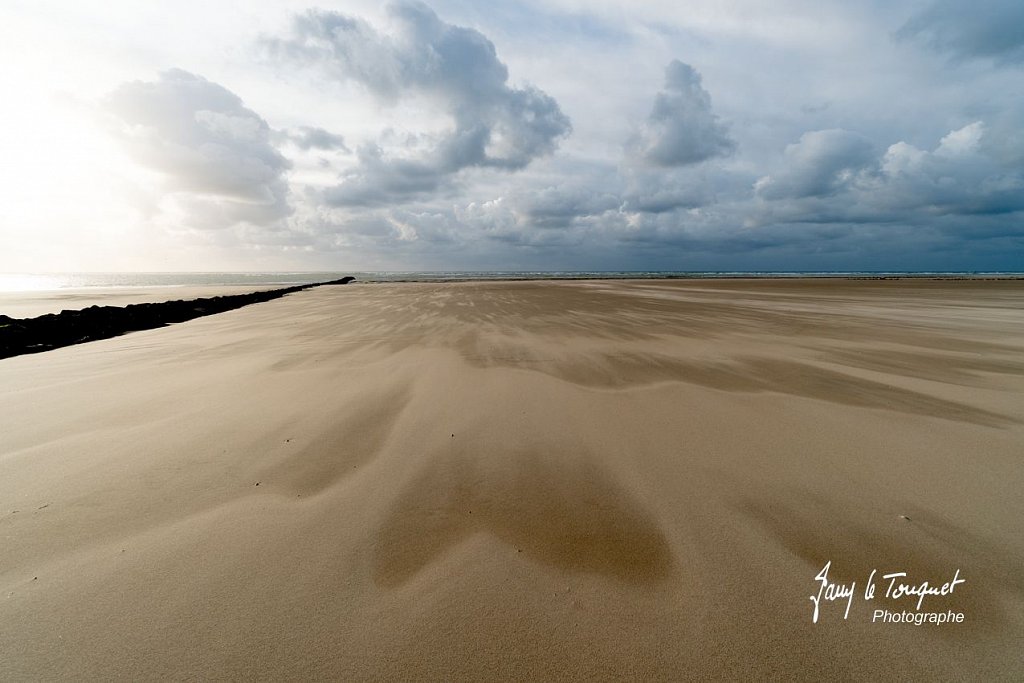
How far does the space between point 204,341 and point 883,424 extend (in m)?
14.0

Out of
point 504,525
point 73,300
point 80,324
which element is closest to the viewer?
point 504,525

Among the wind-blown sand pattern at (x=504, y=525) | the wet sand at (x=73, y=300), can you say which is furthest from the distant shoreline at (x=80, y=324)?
the wet sand at (x=73, y=300)

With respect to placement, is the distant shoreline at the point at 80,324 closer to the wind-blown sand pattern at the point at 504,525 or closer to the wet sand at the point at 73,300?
the wind-blown sand pattern at the point at 504,525

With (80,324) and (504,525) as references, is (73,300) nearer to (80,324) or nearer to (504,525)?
(80,324)

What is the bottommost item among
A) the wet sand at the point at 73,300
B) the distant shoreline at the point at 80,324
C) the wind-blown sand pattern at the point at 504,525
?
the wind-blown sand pattern at the point at 504,525

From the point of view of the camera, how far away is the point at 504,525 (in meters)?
2.93

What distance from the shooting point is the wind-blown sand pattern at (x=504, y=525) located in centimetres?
197

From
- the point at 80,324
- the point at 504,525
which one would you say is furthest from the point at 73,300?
the point at 504,525

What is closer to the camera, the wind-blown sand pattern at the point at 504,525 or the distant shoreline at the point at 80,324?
the wind-blown sand pattern at the point at 504,525

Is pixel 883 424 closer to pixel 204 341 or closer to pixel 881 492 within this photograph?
pixel 881 492

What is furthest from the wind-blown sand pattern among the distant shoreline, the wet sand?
the wet sand

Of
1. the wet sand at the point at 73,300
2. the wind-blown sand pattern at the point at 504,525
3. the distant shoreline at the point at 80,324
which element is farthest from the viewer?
the wet sand at the point at 73,300

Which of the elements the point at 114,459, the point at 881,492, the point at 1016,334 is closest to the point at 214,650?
the point at 114,459

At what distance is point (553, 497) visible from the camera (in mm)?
3283
